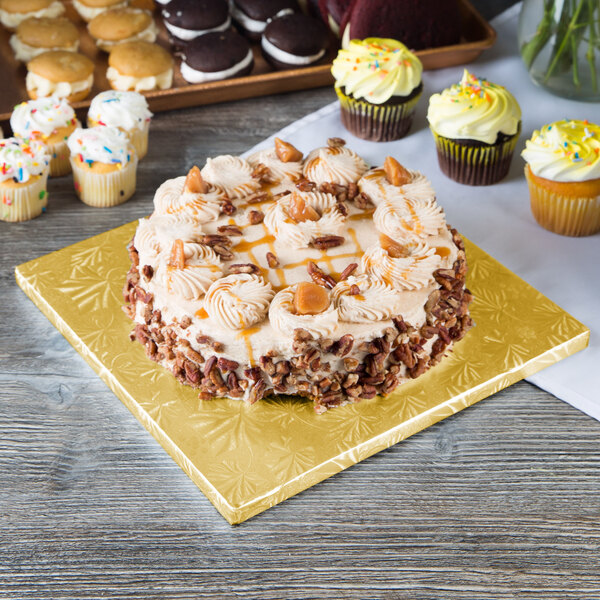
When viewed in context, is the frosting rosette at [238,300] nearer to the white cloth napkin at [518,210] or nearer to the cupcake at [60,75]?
the white cloth napkin at [518,210]

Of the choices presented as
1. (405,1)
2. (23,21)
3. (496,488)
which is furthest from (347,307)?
(23,21)

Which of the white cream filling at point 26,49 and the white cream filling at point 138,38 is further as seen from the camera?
the white cream filling at point 138,38

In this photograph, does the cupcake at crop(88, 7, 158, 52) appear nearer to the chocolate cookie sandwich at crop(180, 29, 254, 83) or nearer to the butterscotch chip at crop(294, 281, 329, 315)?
the chocolate cookie sandwich at crop(180, 29, 254, 83)

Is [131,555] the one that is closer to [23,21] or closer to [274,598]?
[274,598]

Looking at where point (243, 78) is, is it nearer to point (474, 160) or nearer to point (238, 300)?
point (474, 160)

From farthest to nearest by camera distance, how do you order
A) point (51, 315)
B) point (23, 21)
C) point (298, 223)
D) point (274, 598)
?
point (23, 21)
point (51, 315)
point (298, 223)
point (274, 598)

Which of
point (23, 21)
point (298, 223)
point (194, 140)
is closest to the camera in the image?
point (298, 223)

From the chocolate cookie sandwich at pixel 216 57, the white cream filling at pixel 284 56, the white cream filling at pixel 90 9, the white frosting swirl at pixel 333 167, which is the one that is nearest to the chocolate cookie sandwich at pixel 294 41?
the white cream filling at pixel 284 56
